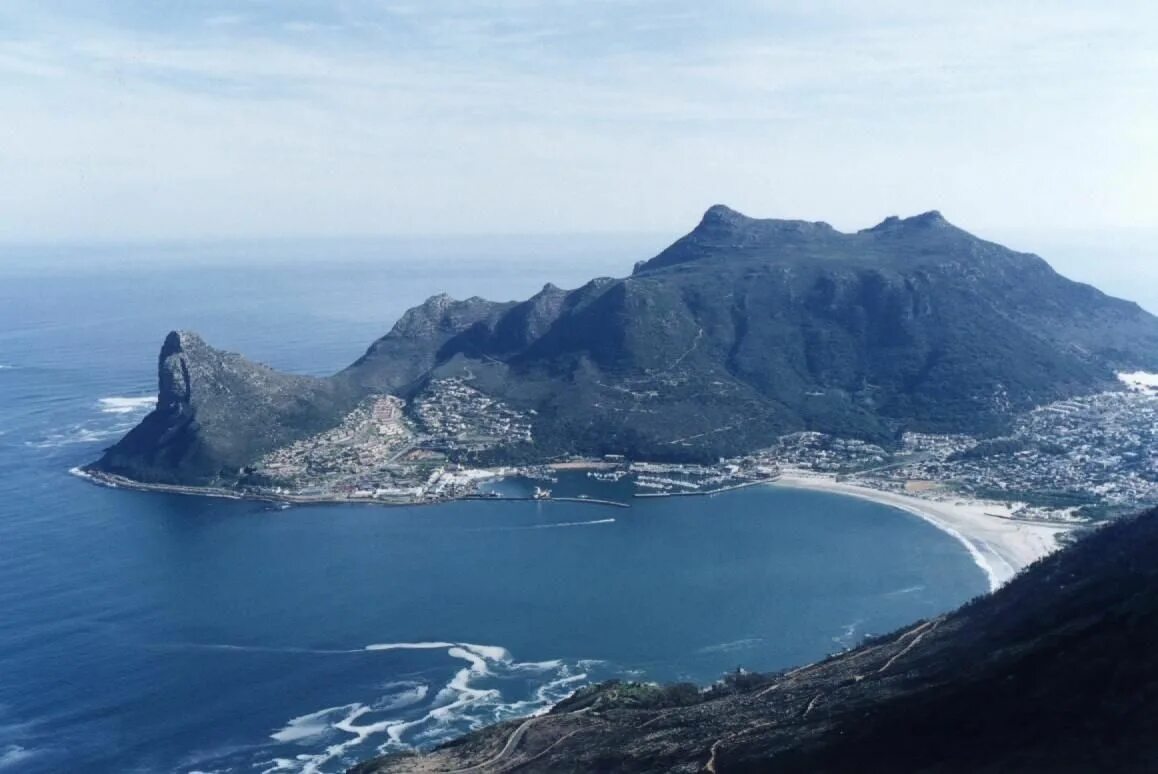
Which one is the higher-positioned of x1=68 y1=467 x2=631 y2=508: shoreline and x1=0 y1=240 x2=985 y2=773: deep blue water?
x1=68 y1=467 x2=631 y2=508: shoreline

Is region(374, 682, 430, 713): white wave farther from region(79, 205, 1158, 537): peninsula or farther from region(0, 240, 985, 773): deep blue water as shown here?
region(79, 205, 1158, 537): peninsula

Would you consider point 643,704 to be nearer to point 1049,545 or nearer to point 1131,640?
point 1131,640

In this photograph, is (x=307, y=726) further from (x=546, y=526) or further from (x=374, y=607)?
(x=546, y=526)

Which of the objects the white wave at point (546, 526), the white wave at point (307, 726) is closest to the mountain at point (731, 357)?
the white wave at point (546, 526)

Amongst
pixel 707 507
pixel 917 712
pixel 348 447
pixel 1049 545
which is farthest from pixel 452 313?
pixel 917 712

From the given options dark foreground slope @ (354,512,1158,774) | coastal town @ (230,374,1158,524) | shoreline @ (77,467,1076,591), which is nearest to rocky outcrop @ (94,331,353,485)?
shoreline @ (77,467,1076,591)

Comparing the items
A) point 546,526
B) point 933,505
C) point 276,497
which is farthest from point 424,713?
point 933,505
